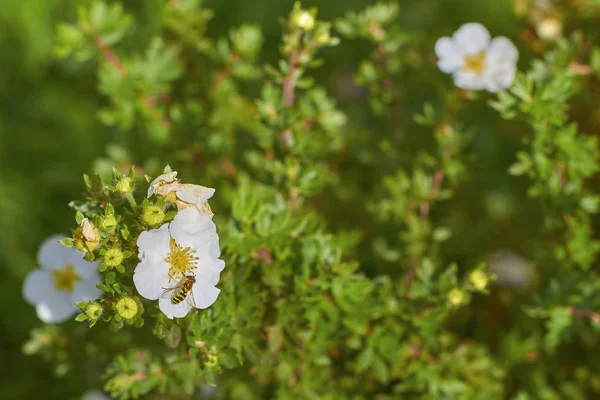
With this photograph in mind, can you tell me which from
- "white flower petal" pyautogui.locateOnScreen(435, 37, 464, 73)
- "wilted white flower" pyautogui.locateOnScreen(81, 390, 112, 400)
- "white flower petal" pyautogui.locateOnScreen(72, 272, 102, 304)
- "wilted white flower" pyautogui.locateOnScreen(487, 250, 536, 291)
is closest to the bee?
"white flower petal" pyautogui.locateOnScreen(72, 272, 102, 304)

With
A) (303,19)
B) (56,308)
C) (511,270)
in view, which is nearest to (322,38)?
(303,19)

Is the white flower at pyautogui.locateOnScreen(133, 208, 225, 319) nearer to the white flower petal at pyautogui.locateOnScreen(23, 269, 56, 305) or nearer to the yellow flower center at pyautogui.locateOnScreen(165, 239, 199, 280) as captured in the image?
the yellow flower center at pyautogui.locateOnScreen(165, 239, 199, 280)

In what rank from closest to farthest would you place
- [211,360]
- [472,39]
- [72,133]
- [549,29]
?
[211,360] < [472,39] < [549,29] < [72,133]

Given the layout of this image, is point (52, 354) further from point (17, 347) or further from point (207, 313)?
point (17, 347)

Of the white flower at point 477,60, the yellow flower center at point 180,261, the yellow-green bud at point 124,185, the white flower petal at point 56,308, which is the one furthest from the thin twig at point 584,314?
the white flower petal at point 56,308

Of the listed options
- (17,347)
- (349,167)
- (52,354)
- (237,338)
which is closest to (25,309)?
(17,347)

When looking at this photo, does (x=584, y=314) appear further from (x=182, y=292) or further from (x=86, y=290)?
(x=86, y=290)
